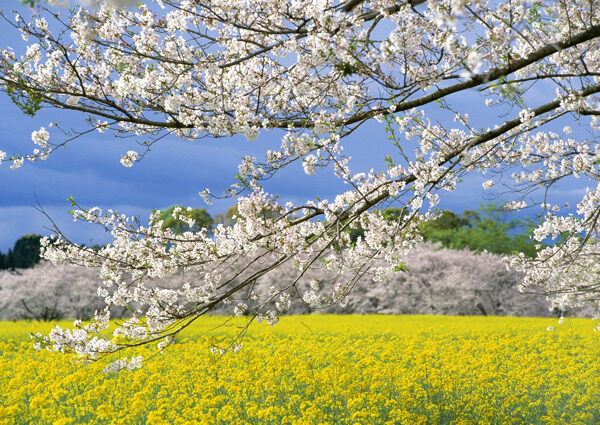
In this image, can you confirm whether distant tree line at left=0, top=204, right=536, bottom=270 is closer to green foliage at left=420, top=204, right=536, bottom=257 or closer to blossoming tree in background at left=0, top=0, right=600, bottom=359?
green foliage at left=420, top=204, right=536, bottom=257

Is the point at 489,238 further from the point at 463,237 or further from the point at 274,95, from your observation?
the point at 274,95

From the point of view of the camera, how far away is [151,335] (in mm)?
5898

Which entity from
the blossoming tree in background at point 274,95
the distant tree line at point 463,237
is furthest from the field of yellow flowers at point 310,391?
the distant tree line at point 463,237

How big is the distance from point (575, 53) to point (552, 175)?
9.64 feet

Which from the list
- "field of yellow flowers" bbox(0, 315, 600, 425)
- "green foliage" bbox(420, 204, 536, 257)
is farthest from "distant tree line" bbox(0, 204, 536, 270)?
"field of yellow flowers" bbox(0, 315, 600, 425)

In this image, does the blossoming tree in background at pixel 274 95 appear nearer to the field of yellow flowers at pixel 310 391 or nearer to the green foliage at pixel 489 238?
the field of yellow flowers at pixel 310 391

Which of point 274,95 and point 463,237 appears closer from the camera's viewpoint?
point 274,95

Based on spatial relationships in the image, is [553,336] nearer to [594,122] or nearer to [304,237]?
[594,122]

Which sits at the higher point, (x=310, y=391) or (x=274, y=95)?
(x=274, y=95)

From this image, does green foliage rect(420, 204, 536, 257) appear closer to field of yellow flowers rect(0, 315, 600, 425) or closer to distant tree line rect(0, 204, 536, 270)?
distant tree line rect(0, 204, 536, 270)

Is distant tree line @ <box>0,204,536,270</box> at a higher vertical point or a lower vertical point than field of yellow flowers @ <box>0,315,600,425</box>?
higher

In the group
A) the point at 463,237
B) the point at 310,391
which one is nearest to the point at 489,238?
the point at 463,237

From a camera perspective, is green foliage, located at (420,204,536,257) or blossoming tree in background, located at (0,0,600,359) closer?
blossoming tree in background, located at (0,0,600,359)

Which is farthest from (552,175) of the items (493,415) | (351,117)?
(351,117)
